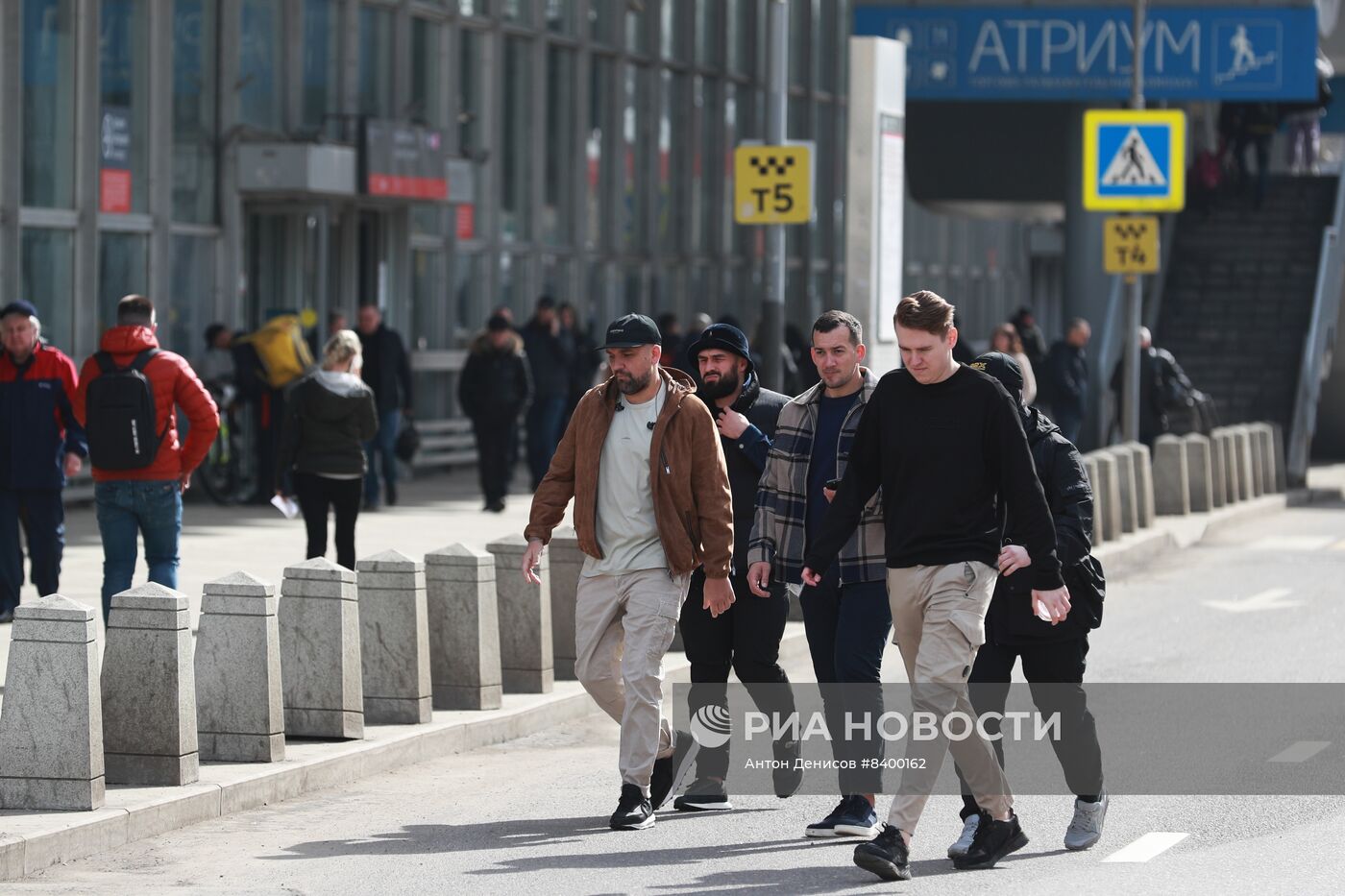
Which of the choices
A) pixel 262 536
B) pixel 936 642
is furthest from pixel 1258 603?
pixel 936 642

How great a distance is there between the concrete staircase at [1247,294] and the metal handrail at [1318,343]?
1.09ft

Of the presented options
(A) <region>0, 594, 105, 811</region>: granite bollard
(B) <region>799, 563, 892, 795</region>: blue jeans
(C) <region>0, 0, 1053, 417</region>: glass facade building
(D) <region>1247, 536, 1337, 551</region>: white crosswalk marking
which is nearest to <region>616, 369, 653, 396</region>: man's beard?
(B) <region>799, 563, 892, 795</region>: blue jeans

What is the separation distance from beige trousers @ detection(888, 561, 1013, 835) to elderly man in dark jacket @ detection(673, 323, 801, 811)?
119cm

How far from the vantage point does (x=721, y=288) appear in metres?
37.1

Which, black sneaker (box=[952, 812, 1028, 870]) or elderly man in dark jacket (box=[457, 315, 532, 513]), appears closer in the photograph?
black sneaker (box=[952, 812, 1028, 870])

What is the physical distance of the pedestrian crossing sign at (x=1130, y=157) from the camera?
73.4 ft

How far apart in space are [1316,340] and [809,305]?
41.6ft

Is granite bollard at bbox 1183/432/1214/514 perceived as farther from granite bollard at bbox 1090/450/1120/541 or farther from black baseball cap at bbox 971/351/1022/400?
black baseball cap at bbox 971/351/1022/400

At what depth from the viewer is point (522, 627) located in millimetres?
11586

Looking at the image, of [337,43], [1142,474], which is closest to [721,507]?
[1142,474]

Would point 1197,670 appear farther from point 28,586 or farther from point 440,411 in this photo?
point 440,411

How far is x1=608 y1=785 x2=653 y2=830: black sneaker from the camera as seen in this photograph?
8648 mm

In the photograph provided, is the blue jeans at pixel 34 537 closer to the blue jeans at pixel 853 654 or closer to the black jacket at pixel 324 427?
the black jacket at pixel 324 427

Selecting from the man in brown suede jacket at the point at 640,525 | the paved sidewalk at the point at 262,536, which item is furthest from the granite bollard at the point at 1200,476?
the man in brown suede jacket at the point at 640,525
